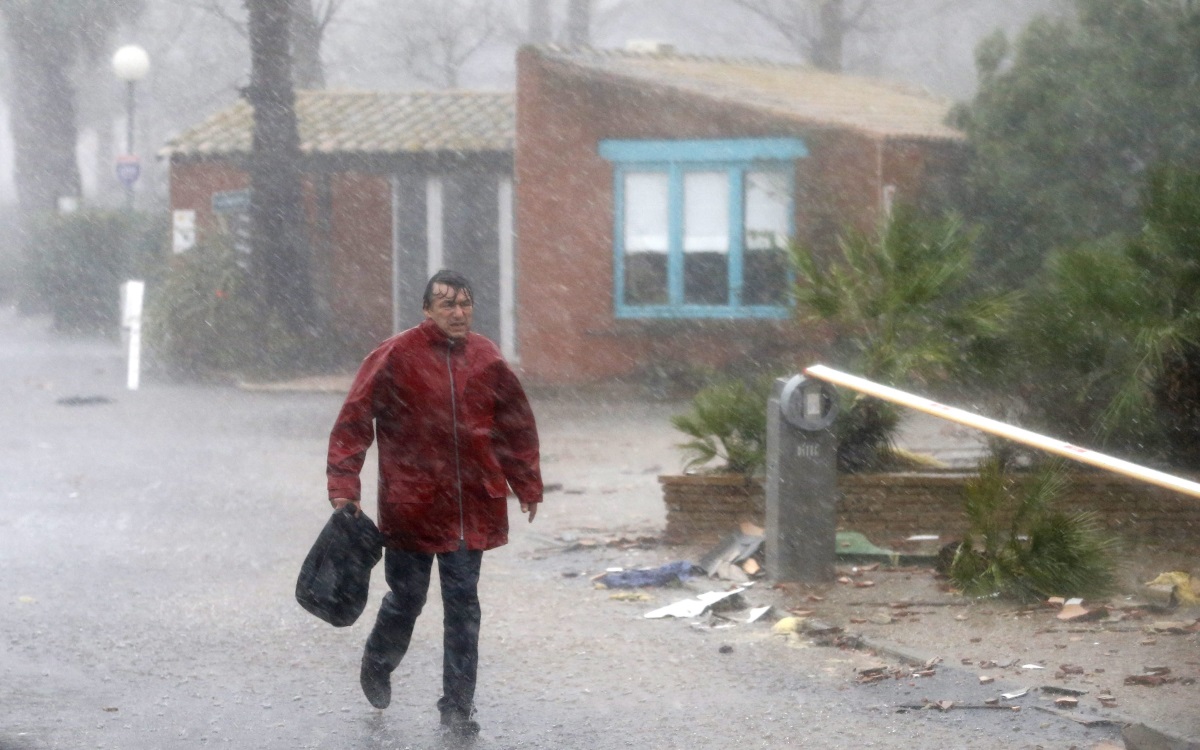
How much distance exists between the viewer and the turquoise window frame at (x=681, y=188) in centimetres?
1816

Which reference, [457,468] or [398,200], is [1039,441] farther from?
[398,200]

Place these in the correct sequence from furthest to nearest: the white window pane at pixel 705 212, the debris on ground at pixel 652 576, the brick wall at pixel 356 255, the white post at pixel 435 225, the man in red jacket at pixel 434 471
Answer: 1. the brick wall at pixel 356 255
2. the white post at pixel 435 225
3. the white window pane at pixel 705 212
4. the debris on ground at pixel 652 576
5. the man in red jacket at pixel 434 471

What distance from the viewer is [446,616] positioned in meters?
5.85

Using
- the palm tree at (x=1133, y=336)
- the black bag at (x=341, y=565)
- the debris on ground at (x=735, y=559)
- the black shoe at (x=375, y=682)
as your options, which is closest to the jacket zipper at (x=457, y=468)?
the black bag at (x=341, y=565)

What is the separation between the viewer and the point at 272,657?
6.84 meters

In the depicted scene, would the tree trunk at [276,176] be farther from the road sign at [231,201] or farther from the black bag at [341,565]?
the black bag at [341,565]

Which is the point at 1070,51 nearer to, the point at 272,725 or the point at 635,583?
the point at 635,583

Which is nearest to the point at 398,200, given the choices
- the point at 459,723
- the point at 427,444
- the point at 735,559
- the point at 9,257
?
the point at 735,559

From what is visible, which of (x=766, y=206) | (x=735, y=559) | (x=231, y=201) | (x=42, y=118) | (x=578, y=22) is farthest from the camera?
(x=42, y=118)

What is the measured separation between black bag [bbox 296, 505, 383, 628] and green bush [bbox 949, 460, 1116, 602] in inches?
120

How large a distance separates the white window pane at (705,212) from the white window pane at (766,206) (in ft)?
0.94

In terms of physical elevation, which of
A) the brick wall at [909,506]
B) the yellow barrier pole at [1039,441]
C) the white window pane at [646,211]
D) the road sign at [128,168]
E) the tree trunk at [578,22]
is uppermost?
the tree trunk at [578,22]

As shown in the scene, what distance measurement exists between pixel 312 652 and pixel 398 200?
52.7 feet

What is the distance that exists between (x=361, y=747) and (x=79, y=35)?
35035 mm
